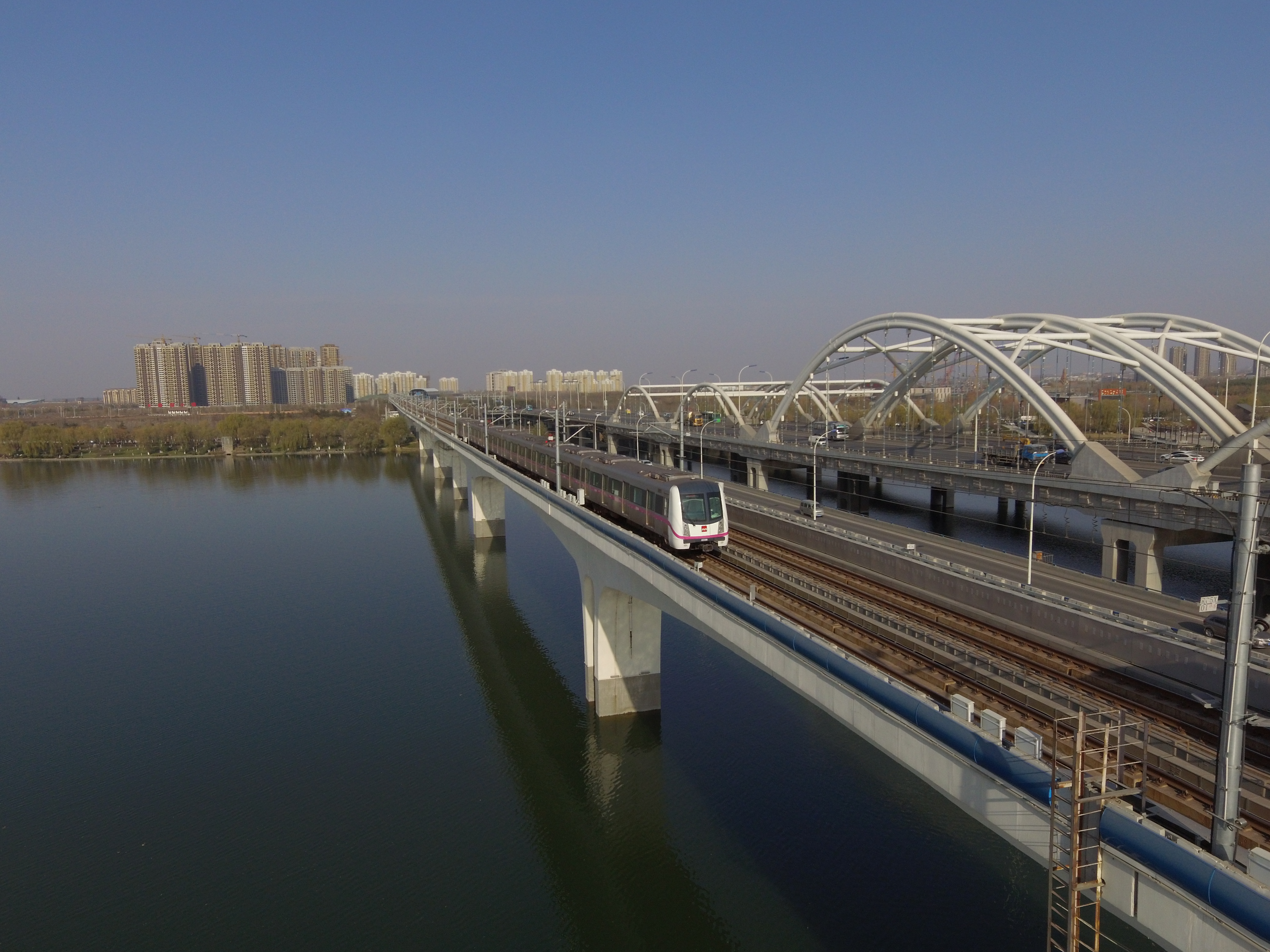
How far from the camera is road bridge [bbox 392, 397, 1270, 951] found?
800cm

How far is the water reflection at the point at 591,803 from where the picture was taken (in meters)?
17.8

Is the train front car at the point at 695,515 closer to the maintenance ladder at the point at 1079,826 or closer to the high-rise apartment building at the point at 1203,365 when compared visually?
the maintenance ladder at the point at 1079,826

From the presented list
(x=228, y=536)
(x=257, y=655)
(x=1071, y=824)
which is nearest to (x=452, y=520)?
(x=228, y=536)

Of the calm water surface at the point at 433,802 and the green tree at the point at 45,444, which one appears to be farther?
the green tree at the point at 45,444

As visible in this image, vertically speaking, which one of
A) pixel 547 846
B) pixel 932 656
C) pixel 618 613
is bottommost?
pixel 547 846

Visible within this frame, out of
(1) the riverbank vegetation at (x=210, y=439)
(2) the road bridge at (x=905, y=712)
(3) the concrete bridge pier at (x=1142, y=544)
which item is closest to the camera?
(2) the road bridge at (x=905, y=712)

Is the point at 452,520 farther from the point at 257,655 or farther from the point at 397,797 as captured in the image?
the point at 397,797

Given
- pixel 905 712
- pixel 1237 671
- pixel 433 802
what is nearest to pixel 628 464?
pixel 433 802

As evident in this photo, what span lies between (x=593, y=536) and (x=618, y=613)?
3113mm

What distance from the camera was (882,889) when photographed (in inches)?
702

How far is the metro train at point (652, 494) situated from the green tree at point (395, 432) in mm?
92798

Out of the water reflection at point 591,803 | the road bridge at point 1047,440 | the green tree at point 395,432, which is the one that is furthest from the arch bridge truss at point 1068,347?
the green tree at point 395,432

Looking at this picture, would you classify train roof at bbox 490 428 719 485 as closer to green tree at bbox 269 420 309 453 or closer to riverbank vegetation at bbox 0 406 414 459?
riverbank vegetation at bbox 0 406 414 459

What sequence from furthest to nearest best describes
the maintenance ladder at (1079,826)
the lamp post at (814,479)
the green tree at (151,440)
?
the green tree at (151,440) < the lamp post at (814,479) < the maintenance ladder at (1079,826)
